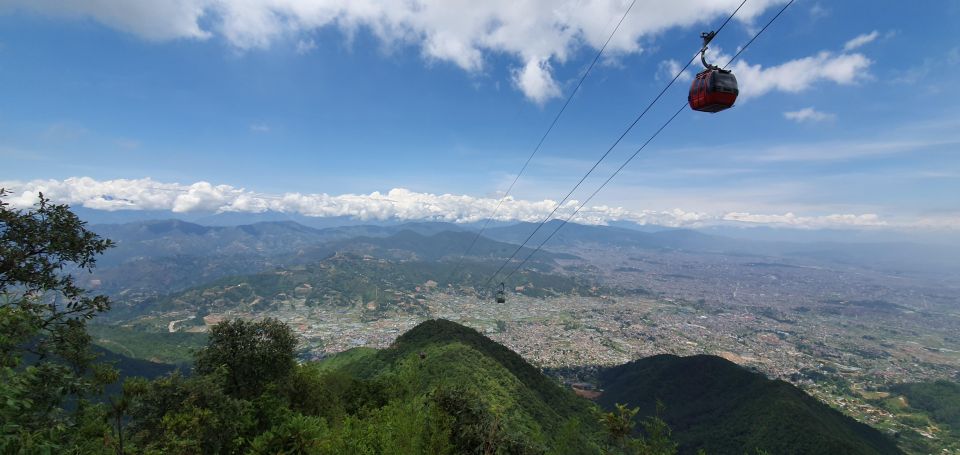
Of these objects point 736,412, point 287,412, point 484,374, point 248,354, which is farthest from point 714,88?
point 736,412

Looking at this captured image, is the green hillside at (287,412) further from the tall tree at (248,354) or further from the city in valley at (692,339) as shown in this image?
the city in valley at (692,339)

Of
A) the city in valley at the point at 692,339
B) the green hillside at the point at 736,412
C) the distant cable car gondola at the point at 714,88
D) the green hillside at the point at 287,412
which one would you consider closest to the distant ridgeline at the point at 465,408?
the green hillside at the point at 287,412

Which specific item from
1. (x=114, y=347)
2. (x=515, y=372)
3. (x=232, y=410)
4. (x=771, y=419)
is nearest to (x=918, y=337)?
(x=771, y=419)

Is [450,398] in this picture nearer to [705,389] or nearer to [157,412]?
[157,412]

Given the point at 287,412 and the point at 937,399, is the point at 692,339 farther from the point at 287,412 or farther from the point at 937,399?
the point at 287,412

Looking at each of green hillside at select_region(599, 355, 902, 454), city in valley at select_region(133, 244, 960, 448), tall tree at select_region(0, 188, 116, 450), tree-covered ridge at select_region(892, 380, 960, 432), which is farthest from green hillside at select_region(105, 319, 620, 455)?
tree-covered ridge at select_region(892, 380, 960, 432)

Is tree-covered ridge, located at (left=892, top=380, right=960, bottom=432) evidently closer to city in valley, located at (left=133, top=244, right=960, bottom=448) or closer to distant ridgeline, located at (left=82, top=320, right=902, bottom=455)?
city in valley, located at (left=133, top=244, right=960, bottom=448)
